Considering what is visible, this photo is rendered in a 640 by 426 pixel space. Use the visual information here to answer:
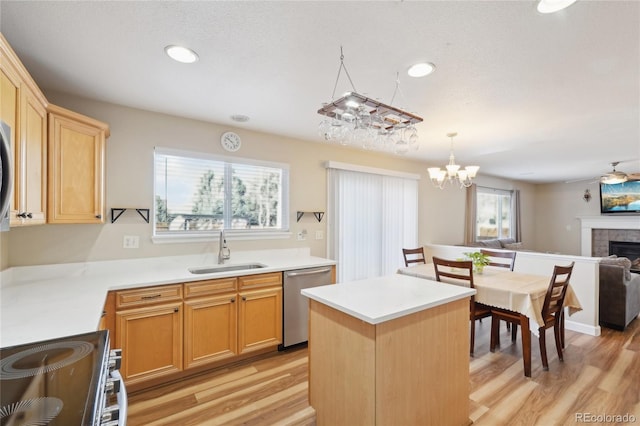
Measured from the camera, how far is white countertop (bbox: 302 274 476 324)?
1.53 meters

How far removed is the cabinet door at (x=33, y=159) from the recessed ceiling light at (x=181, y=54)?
80 centimetres

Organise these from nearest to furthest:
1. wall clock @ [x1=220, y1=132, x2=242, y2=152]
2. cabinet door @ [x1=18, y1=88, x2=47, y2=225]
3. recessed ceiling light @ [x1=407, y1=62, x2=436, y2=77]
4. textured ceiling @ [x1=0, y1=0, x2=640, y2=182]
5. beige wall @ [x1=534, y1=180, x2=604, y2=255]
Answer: textured ceiling @ [x1=0, y1=0, x2=640, y2=182] < cabinet door @ [x1=18, y1=88, x2=47, y2=225] < recessed ceiling light @ [x1=407, y1=62, x2=436, y2=77] < wall clock @ [x1=220, y1=132, x2=242, y2=152] < beige wall @ [x1=534, y1=180, x2=604, y2=255]

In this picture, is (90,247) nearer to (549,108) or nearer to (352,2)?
(352,2)

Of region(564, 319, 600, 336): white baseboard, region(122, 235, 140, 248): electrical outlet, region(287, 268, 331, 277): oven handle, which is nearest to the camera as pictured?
region(122, 235, 140, 248): electrical outlet

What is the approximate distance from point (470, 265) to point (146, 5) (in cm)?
301

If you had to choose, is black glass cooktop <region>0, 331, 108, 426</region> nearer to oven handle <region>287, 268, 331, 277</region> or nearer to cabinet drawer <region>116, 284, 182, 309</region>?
cabinet drawer <region>116, 284, 182, 309</region>

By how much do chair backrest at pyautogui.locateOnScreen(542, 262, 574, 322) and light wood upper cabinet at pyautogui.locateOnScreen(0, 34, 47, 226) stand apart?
12.3 feet

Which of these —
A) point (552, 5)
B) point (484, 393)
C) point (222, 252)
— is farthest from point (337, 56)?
point (484, 393)

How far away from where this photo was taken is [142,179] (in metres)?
2.82

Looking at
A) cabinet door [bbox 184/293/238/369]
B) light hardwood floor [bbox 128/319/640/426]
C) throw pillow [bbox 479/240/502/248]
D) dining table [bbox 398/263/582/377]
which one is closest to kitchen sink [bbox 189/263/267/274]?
cabinet door [bbox 184/293/238/369]

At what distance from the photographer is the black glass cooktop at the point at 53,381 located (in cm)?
83

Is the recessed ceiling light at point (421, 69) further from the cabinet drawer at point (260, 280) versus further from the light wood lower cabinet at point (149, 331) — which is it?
the light wood lower cabinet at point (149, 331)

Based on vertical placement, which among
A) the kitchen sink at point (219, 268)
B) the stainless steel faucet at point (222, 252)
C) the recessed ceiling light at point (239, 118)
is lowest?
the kitchen sink at point (219, 268)

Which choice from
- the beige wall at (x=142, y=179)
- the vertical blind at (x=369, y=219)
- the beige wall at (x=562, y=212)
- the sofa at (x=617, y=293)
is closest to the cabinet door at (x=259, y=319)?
the beige wall at (x=142, y=179)
